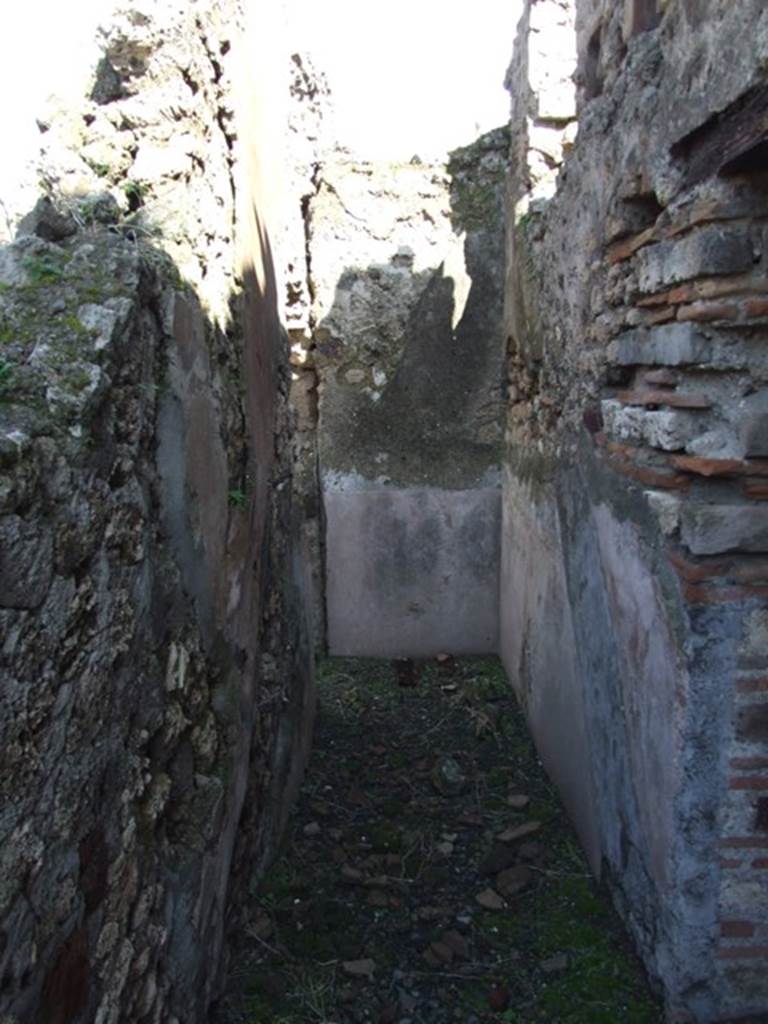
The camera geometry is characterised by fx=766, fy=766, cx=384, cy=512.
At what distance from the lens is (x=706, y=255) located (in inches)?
75.8

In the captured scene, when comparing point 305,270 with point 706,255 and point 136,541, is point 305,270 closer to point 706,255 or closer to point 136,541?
point 706,255

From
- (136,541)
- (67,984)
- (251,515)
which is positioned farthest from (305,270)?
(67,984)

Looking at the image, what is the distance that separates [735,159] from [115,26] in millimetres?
1788

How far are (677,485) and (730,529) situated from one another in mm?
202

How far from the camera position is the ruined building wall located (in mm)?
1407

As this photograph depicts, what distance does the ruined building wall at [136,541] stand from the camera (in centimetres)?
141

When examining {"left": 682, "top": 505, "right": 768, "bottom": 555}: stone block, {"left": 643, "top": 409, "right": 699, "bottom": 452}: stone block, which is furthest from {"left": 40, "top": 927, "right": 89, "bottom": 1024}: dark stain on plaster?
{"left": 643, "top": 409, "right": 699, "bottom": 452}: stone block

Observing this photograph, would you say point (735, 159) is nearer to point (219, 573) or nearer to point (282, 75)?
point (219, 573)

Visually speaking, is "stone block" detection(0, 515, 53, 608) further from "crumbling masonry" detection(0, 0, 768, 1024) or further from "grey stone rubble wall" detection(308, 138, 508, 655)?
"grey stone rubble wall" detection(308, 138, 508, 655)

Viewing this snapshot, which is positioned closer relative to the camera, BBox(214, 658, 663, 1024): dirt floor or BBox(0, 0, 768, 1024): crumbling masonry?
BBox(0, 0, 768, 1024): crumbling masonry

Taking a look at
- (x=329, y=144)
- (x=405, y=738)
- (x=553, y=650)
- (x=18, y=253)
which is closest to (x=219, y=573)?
(x=18, y=253)

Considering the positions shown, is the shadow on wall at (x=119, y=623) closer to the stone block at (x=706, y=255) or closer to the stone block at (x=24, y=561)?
the stone block at (x=24, y=561)

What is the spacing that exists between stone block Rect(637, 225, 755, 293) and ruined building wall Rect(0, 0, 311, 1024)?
134 cm

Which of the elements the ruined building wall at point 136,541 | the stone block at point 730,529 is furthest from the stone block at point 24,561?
the stone block at point 730,529
